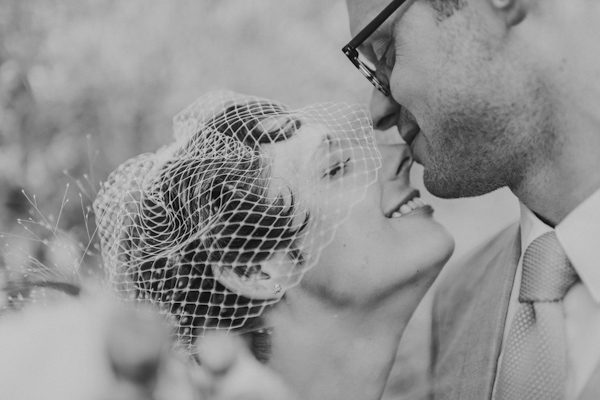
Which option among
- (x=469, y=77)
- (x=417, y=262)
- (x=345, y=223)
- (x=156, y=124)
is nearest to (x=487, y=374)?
(x=417, y=262)

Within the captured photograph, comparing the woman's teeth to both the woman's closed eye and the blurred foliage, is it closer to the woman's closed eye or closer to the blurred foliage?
the woman's closed eye

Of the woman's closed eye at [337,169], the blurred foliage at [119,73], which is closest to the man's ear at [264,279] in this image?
the woman's closed eye at [337,169]

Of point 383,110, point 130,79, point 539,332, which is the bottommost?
point 539,332

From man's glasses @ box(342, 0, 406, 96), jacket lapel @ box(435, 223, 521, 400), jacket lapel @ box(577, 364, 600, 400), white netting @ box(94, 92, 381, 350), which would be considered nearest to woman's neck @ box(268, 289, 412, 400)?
white netting @ box(94, 92, 381, 350)

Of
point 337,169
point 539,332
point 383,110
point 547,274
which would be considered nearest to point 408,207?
point 337,169

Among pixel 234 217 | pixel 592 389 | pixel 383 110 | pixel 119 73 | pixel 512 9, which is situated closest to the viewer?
pixel 592 389

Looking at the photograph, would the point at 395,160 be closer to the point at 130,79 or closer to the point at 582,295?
the point at 582,295

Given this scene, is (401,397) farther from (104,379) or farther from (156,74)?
(156,74)

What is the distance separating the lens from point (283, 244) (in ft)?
8.15

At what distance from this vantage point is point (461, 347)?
8.84ft

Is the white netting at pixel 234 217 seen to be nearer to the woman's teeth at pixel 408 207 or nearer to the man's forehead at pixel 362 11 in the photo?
the woman's teeth at pixel 408 207

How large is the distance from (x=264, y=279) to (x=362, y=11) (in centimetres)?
117

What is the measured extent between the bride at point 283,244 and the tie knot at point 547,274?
36cm

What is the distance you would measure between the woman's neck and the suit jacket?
28cm
